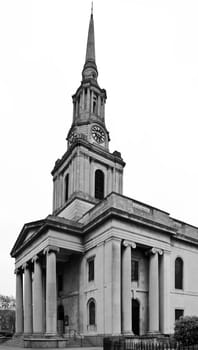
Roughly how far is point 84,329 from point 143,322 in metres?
4.75

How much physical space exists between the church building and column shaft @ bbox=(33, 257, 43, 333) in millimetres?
78

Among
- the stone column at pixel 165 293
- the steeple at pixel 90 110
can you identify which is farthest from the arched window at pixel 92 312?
the steeple at pixel 90 110

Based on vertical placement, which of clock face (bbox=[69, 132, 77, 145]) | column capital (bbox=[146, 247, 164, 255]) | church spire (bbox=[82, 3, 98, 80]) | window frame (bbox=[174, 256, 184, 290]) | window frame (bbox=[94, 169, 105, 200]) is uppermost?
church spire (bbox=[82, 3, 98, 80])

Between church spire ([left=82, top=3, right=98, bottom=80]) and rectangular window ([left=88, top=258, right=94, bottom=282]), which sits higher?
church spire ([left=82, top=3, right=98, bottom=80])

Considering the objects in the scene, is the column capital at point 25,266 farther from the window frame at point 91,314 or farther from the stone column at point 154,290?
the stone column at point 154,290

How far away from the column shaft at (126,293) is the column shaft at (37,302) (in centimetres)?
Result: 813

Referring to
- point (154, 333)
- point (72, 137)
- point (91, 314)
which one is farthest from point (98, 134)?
point (154, 333)

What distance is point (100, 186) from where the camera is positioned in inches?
1487

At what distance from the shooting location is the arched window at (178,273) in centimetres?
3138

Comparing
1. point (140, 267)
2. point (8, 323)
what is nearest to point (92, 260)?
point (140, 267)

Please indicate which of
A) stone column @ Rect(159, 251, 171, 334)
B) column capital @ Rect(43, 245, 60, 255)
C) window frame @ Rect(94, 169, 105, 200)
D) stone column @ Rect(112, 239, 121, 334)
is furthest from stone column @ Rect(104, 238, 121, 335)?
window frame @ Rect(94, 169, 105, 200)

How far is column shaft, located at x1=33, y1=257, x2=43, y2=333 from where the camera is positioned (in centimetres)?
2914

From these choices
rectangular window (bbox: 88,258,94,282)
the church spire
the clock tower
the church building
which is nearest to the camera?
the church building

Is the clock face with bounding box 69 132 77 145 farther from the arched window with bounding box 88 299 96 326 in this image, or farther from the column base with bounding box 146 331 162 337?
the column base with bounding box 146 331 162 337
